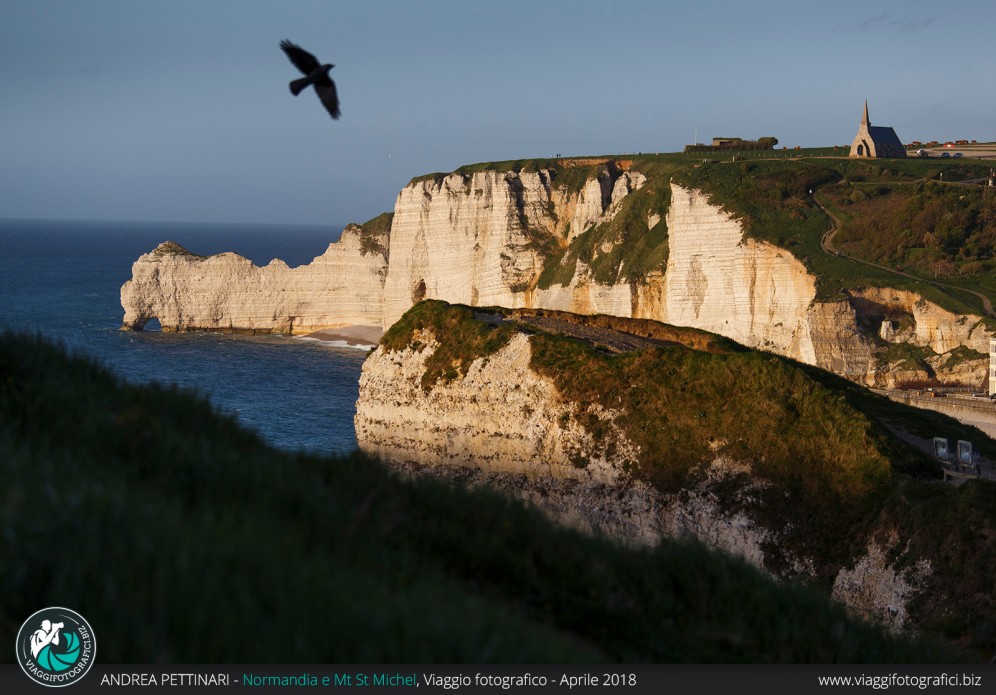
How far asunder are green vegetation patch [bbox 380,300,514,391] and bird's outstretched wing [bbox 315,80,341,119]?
1734 centimetres

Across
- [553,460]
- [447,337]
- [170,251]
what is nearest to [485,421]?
[553,460]

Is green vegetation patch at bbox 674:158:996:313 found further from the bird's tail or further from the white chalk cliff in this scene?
the bird's tail

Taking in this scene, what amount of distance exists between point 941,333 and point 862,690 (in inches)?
2344

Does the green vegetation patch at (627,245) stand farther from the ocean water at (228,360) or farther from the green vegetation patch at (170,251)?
the green vegetation patch at (170,251)

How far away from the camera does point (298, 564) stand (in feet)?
23.3

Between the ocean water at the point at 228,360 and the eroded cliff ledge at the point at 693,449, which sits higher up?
the eroded cliff ledge at the point at 693,449

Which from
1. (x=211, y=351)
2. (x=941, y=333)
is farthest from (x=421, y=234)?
(x=941, y=333)

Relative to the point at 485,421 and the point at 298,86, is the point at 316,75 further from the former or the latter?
the point at 485,421

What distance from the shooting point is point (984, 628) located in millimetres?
16016

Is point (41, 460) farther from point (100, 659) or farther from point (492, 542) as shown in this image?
point (492, 542)

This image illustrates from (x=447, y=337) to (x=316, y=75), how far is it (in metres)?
19.2

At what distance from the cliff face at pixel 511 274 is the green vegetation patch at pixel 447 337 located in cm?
4088

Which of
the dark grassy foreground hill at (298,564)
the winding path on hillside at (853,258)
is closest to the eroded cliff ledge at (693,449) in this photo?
the dark grassy foreground hill at (298,564)

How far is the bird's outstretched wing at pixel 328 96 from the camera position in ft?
Result: 38.3
